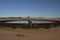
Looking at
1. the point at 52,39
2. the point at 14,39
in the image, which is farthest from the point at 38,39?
the point at 14,39

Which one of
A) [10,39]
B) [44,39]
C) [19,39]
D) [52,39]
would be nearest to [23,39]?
[19,39]

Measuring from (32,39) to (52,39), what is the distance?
1.27 meters

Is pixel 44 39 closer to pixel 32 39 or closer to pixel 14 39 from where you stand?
pixel 32 39

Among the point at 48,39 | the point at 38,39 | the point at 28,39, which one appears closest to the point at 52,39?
the point at 48,39

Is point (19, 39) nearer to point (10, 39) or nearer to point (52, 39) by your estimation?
point (10, 39)

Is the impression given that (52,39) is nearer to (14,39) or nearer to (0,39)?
(14,39)

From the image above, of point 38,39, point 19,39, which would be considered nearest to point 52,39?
point 38,39

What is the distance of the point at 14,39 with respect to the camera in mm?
7055

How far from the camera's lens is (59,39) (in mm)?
6965

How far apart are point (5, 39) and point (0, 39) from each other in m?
0.30

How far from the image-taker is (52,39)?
7.06 meters

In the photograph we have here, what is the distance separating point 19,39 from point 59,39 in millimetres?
2522

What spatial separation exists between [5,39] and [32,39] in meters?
1.70

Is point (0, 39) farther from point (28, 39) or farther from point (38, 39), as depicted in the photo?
point (38, 39)
